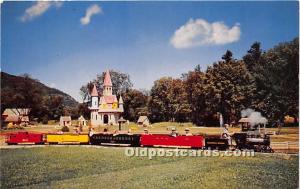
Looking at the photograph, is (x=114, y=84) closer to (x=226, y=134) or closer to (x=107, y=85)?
(x=107, y=85)

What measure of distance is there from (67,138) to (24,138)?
80 centimetres

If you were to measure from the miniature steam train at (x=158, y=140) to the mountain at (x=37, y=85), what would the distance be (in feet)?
2.62

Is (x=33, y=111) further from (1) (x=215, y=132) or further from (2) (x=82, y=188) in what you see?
(1) (x=215, y=132)

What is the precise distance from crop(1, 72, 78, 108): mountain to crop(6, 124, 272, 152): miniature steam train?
0.80 meters

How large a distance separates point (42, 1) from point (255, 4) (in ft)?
11.4

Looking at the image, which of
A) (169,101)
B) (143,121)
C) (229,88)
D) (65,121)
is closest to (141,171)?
(143,121)

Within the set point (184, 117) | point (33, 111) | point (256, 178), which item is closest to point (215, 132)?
point (184, 117)

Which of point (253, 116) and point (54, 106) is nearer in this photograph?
point (253, 116)

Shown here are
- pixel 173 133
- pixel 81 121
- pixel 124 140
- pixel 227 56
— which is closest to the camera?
pixel 227 56

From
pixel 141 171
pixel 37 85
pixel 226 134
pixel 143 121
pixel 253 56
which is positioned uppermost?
pixel 253 56

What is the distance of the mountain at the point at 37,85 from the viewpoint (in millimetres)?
7059

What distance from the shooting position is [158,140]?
764 cm

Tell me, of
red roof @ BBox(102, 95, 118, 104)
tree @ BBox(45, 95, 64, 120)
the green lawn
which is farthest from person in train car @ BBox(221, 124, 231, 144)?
tree @ BBox(45, 95, 64, 120)

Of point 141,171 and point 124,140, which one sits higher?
point 124,140
